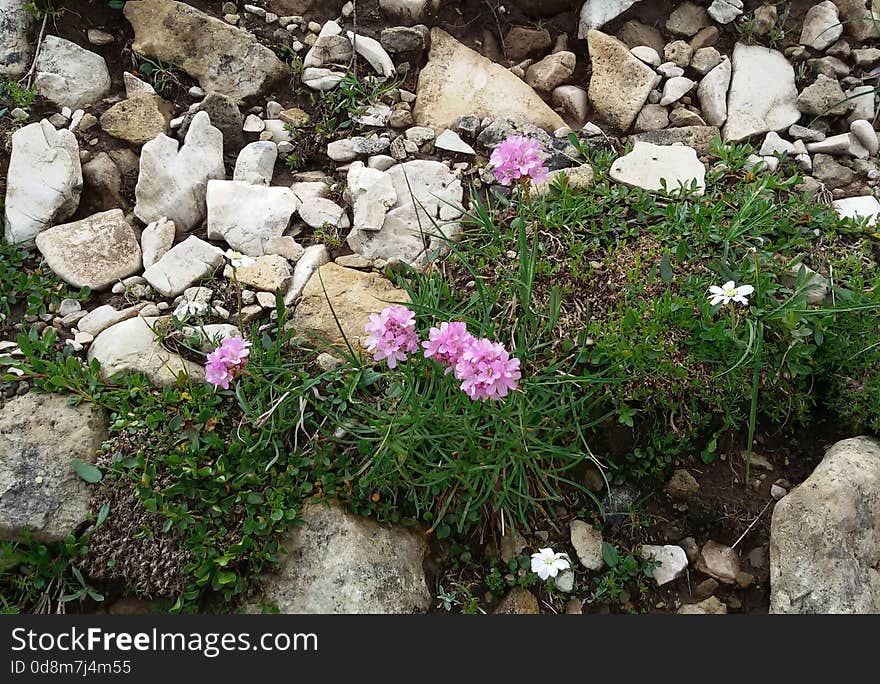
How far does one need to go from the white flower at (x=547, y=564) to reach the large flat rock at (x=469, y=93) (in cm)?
202

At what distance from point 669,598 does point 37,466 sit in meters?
2.22

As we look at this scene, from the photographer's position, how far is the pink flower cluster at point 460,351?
2.06m

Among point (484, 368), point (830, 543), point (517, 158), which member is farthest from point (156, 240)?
point (830, 543)

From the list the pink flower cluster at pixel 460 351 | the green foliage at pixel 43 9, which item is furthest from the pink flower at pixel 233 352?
the green foliage at pixel 43 9

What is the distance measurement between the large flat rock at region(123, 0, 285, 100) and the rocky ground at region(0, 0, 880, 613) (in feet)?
0.04

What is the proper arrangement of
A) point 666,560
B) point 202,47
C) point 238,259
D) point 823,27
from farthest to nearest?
point 823,27 < point 202,47 < point 238,259 < point 666,560

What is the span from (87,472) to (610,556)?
71.4 inches

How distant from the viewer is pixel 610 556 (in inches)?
103

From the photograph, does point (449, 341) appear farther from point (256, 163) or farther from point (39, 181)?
point (39, 181)

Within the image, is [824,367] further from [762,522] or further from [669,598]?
[669,598]

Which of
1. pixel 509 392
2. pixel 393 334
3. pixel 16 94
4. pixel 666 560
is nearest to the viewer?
pixel 393 334

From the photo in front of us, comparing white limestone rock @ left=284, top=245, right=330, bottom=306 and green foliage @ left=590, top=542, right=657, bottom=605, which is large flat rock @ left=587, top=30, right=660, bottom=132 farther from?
green foliage @ left=590, top=542, right=657, bottom=605

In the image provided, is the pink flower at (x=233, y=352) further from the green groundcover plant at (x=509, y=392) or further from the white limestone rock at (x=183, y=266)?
the white limestone rock at (x=183, y=266)

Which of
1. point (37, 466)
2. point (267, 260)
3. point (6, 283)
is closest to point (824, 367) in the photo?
point (267, 260)
